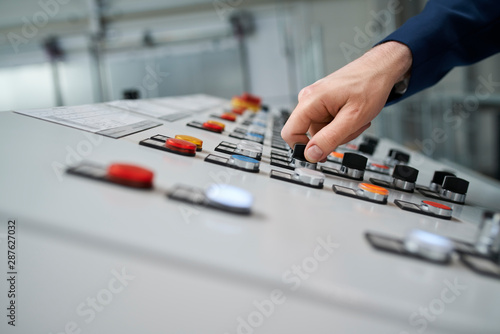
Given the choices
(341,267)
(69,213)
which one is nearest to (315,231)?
(341,267)

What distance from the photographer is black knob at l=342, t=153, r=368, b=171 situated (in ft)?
2.12

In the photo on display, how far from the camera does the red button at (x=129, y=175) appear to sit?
1.07 feet

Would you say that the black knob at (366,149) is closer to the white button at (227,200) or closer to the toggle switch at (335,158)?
the toggle switch at (335,158)

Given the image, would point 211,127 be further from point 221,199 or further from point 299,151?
point 221,199

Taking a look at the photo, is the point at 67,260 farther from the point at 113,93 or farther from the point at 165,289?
the point at 113,93

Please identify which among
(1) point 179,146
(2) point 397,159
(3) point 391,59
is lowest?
(2) point 397,159

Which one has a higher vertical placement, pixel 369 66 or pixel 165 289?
pixel 369 66

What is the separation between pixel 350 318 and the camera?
245 mm

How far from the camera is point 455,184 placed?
0.62 m

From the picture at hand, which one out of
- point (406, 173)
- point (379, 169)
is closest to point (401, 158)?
point (379, 169)

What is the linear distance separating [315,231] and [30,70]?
676 cm

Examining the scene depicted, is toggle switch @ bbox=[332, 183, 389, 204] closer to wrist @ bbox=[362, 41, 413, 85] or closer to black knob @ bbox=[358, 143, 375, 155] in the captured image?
wrist @ bbox=[362, 41, 413, 85]

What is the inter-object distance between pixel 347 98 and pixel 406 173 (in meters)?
0.19

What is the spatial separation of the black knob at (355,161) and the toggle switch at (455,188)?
0.15 metres
